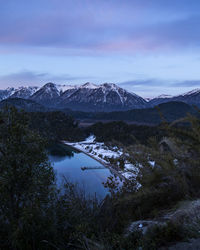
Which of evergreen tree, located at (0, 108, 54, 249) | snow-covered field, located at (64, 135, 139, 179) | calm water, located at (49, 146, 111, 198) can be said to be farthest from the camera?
calm water, located at (49, 146, 111, 198)

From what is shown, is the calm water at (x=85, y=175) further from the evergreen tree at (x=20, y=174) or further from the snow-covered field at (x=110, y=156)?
the evergreen tree at (x=20, y=174)

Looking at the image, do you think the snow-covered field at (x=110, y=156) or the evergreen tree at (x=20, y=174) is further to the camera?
the evergreen tree at (x=20, y=174)

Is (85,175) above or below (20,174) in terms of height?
below

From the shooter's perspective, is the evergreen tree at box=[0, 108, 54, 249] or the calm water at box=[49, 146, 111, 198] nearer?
the evergreen tree at box=[0, 108, 54, 249]

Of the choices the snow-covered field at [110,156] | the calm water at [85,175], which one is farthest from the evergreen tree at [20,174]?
the calm water at [85,175]

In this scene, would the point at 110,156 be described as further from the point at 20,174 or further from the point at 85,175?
the point at 20,174

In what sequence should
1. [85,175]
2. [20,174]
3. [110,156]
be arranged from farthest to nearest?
1. [110,156]
2. [85,175]
3. [20,174]

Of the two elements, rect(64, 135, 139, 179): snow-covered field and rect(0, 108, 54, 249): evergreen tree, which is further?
rect(0, 108, 54, 249): evergreen tree

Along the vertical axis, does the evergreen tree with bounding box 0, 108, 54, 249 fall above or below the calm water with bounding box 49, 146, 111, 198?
above

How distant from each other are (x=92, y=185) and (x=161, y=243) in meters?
24.2

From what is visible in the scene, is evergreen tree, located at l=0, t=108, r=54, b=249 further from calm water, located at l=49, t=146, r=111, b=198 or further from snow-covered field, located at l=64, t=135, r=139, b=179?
calm water, located at l=49, t=146, r=111, b=198

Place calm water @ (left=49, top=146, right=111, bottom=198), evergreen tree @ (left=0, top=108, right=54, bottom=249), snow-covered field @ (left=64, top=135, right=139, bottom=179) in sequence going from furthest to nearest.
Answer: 1. calm water @ (left=49, top=146, right=111, bottom=198)
2. evergreen tree @ (left=0, top=108, right=54, bottom=249)
3. snow-covered field @ (left=64, top=135, right=139, bottom=179)

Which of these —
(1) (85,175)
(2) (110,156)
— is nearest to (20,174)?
(1) (85,175)

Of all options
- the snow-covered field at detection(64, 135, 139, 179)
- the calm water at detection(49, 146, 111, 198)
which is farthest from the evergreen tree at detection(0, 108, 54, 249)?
the calm water at detection(49, 146, 111, 198)
